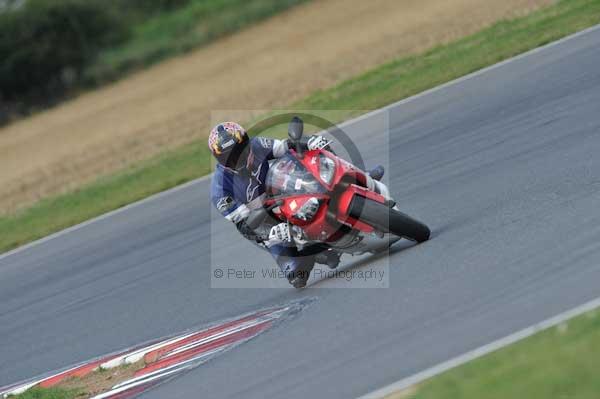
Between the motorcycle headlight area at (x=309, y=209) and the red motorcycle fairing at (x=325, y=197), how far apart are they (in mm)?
21

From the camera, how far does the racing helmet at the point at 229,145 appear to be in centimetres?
877

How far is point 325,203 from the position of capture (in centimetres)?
844

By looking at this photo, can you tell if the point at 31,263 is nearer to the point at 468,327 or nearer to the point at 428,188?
the point at 428,188

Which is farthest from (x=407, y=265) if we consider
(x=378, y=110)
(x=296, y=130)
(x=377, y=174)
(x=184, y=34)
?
(x=184, y=34)

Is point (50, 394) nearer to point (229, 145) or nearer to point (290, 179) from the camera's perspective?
point (229, 145)

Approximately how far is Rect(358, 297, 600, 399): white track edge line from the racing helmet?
341 centimetres

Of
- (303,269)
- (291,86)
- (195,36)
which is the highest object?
(303,269)

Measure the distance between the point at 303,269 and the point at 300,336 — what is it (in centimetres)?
160

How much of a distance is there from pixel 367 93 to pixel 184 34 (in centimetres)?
2538

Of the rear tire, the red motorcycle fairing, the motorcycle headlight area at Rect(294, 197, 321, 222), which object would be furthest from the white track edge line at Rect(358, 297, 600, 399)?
the motorcycle headlight area at Rect(294, 197, 321, 222)

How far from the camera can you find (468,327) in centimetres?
654

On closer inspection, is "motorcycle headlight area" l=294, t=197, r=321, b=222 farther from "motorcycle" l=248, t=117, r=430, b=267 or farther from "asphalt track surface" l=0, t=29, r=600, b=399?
"asphalt track surface" l=0, t=29, r=600, b=399

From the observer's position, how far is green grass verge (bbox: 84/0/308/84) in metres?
39.3

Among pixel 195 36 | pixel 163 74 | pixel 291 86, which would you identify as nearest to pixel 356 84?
pixel 291 86
